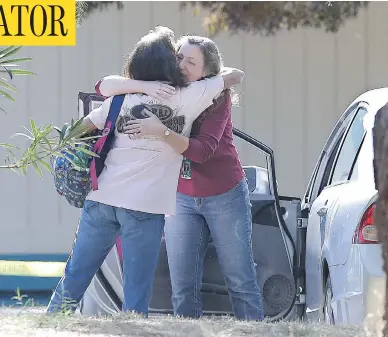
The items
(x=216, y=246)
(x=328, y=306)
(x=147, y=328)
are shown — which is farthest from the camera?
(x=216, y=246)

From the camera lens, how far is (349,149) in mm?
5258

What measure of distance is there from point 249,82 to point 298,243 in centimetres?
541

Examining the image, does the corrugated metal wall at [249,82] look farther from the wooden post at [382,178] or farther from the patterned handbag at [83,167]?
the wooden post at [382,178]

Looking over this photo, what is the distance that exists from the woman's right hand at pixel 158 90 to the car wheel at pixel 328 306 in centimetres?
119

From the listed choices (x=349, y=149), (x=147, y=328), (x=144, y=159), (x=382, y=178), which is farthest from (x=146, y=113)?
(x=382, y=178)

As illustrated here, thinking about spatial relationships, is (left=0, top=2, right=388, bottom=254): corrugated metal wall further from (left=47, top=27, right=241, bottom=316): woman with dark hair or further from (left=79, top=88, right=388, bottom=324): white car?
(left=47, top=27, right=241, bottom=316): woman with dark hair

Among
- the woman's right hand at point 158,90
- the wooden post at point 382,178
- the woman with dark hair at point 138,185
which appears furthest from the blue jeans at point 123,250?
the wooden post at point 382,178

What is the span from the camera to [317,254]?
5094 mm

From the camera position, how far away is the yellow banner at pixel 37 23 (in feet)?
26.7

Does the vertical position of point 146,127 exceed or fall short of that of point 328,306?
it exceeds it

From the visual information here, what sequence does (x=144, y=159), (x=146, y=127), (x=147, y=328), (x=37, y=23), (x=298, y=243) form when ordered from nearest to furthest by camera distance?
(x=147, y=328), (x=146, y=127), (x=144, y=159), (x=298, y=243), (x=37, y=23)

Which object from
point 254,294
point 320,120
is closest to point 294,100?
point 320,120

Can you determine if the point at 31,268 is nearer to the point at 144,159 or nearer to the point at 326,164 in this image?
the point at 326,164

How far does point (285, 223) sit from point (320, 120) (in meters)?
5.45
